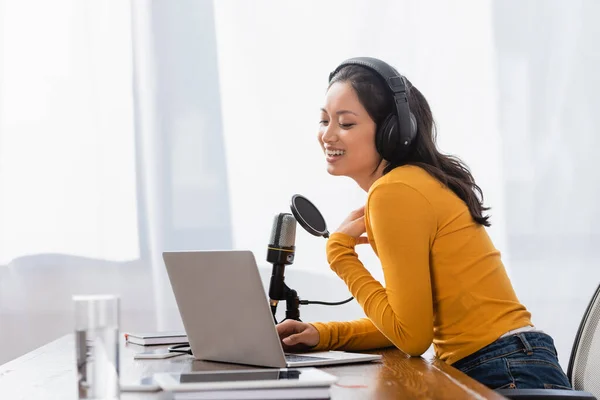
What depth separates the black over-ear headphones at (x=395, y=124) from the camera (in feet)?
5.26

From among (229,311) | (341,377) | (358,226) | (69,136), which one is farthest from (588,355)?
(69,136)

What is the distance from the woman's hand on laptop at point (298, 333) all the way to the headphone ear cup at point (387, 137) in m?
0.40

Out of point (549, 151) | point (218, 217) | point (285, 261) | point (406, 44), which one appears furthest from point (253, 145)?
point (285, 261)

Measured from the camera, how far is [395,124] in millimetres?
1616

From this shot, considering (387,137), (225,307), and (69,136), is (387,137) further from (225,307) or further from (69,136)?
(69,136)

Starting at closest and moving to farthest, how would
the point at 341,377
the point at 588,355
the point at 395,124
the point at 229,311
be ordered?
the point at 341,377, the point at 229,311, the point at 588,355, the point at 395,124

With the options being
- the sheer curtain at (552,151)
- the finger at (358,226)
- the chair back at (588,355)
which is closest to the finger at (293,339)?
the finger at (358,226)

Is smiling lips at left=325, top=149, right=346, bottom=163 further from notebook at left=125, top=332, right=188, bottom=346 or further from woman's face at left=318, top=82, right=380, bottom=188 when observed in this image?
notebook at left=125, top=332, right=188, bottom=346

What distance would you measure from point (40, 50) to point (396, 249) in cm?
186

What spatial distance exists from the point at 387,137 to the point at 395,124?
0.03 metres

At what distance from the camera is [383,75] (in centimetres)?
164

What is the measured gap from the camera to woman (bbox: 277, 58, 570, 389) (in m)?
1.44

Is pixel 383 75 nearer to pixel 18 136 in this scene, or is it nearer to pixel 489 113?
pixel 489 113

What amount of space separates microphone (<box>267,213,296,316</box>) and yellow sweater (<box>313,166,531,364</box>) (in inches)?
3.7
